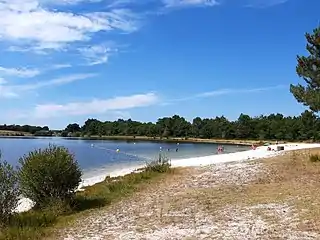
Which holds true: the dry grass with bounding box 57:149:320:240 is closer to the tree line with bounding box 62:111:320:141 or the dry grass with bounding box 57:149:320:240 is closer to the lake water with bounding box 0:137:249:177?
the lake water with bounding box 0:137:249:177

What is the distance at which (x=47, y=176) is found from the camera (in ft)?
Result: 43.6

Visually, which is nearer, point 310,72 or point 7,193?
point 7,193

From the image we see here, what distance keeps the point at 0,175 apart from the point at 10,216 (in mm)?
1096

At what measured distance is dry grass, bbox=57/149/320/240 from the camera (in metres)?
9.44

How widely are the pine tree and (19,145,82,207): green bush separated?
1470 cm

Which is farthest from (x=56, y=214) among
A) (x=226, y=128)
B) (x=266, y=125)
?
(x=226, y=128)

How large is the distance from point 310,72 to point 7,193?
18.8 meters

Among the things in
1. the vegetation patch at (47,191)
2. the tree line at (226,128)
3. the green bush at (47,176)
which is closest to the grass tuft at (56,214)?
the vegetation patch at (47,191)

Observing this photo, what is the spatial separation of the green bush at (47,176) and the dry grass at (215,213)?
152cm

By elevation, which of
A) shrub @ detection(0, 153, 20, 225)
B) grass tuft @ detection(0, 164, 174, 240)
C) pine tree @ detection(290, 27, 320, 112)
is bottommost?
grass tuft @ detection(0, 164, 174, 240)

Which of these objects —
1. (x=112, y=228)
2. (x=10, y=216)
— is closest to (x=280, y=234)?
(x=112, y=228)

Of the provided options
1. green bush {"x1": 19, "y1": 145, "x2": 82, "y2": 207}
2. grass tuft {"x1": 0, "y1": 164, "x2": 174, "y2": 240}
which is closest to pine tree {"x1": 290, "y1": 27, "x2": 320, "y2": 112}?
grass tuft {"x1": 0, "y1": 164, "x2": 174, "y2": 240}

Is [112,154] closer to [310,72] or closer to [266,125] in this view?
[310,72]

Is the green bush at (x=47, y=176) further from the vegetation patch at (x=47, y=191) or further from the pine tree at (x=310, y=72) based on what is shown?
the pine tree at (x=310, y=72)
